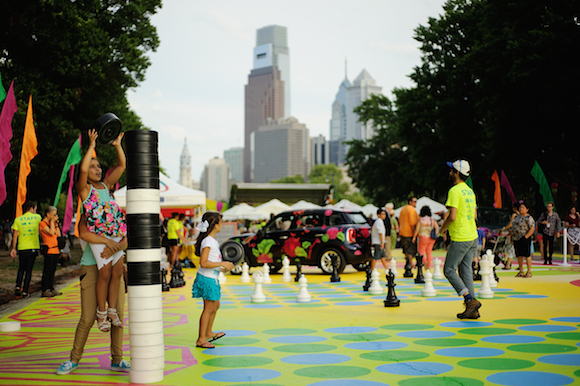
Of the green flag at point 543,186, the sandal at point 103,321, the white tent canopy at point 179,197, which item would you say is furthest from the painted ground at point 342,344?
the green flag at point 543,186

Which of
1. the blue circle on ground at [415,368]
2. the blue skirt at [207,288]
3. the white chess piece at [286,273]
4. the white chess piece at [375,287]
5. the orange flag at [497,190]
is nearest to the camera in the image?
the blue circle on ground at [415,368]

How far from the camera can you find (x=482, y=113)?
1151 inches

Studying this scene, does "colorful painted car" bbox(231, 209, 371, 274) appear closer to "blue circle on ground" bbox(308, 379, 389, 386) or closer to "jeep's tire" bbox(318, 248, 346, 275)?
"jeep's tire" bbox(318, 248, 346, 275)

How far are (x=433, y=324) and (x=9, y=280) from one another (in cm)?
1141

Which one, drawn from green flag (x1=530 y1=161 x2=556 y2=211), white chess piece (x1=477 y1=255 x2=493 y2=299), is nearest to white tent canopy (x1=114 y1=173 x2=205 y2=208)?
green flag (x1=530 y1=161 x2=556 y2=211)

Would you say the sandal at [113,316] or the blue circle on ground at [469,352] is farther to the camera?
the blue circle on ground at [469,352]

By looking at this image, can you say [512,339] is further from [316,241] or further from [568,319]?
[316,241]

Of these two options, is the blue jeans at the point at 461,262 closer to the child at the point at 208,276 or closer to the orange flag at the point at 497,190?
the child at the point at 208,276

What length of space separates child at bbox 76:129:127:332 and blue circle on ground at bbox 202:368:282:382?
988 mm

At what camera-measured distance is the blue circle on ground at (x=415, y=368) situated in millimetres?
5153

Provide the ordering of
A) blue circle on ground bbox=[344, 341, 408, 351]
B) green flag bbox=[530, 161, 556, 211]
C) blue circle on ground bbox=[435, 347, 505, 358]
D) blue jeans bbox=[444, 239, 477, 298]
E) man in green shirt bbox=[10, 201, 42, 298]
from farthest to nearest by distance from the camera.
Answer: green flag bbox=[530, 161, 556, 211] → man in green shirt bbox=[10, 201, 42, 298] → blue jeans bbox=[444, 239, 477, 298] → blue circle on ground bbox=[344, 341, 408, 351] → blue circle on ground bbox=[435, 347, 505, 358]

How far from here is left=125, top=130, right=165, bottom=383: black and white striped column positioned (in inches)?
192

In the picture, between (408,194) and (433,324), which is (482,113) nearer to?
(408,194)

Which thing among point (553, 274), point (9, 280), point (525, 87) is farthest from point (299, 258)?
point (525, 87)
